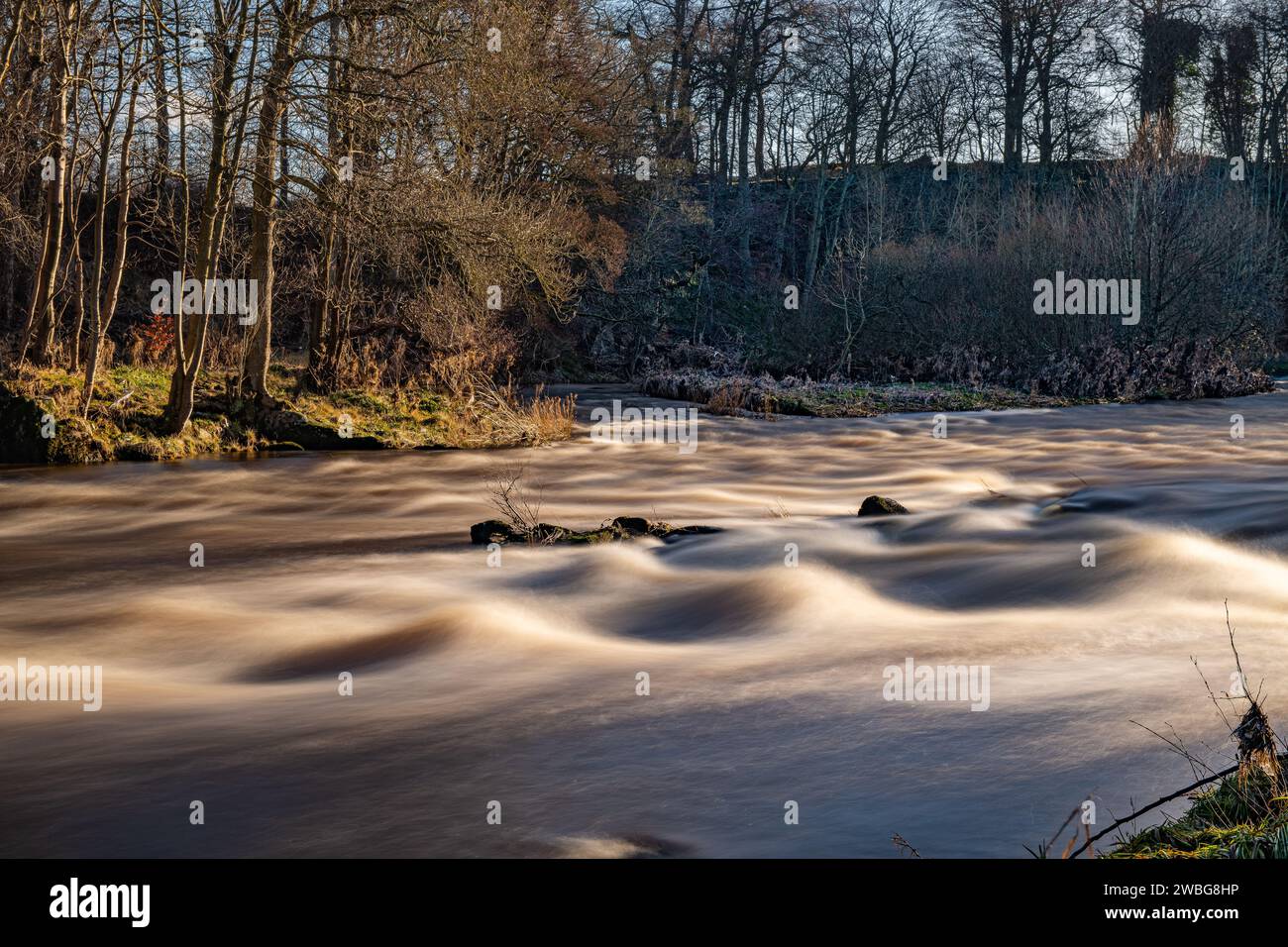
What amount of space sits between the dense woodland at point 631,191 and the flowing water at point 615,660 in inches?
214

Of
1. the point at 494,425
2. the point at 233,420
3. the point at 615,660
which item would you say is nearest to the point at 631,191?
the point at 494,425

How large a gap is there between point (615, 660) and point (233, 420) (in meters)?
13.6

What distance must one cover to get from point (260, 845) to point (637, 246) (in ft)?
112

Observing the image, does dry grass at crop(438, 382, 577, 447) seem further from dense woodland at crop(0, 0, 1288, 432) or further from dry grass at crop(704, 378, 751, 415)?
dry grass at crop(704, 378, 751, 415)

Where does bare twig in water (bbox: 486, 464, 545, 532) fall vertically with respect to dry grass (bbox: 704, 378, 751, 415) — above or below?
below

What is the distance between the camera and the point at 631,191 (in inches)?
1475

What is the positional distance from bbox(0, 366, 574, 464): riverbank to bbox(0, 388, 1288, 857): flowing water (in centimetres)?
122

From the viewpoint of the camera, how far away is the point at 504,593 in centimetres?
944

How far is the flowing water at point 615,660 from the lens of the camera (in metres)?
4.79

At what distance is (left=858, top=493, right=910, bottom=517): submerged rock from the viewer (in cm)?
1310
